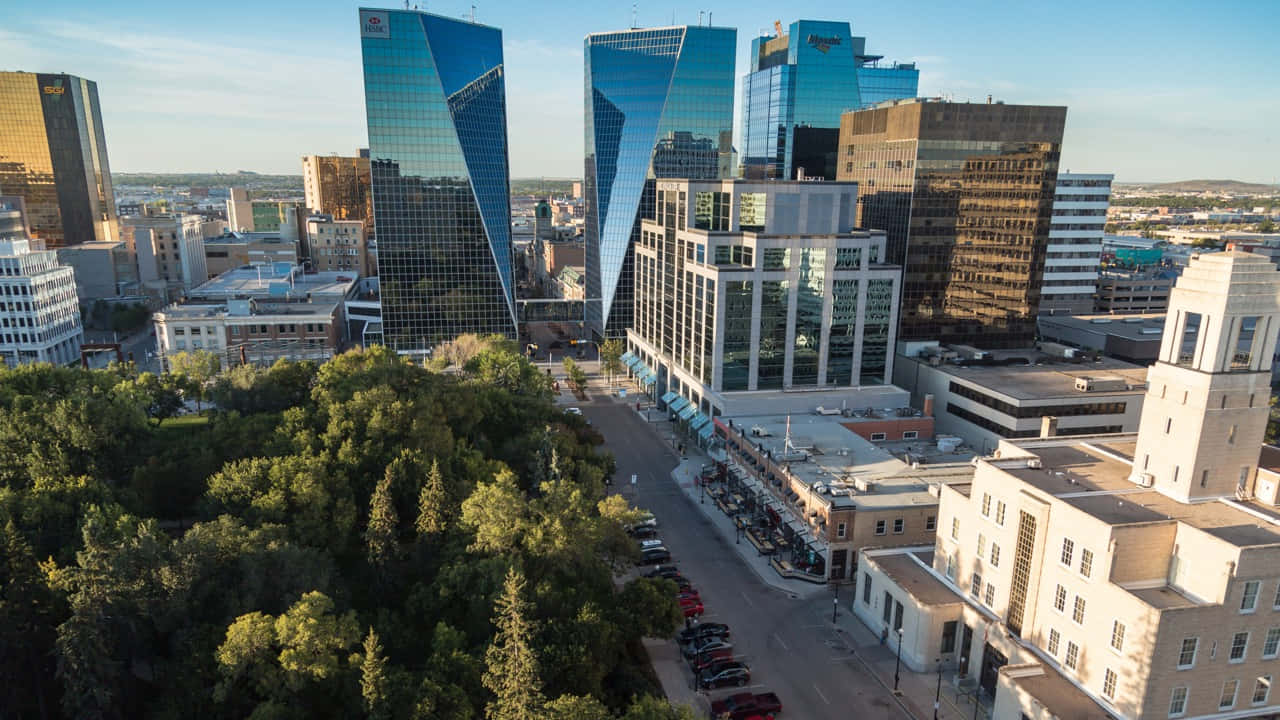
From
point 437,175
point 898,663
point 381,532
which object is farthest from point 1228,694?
point 437,175

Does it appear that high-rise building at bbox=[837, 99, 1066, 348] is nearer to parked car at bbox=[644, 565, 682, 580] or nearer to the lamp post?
parked car at bbox=[644, 565, 682, 580]

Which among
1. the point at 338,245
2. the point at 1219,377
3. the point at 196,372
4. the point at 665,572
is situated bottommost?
the point at 665,572

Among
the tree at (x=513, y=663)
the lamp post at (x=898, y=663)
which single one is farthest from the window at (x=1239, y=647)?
the tree at (x=513, y=663)

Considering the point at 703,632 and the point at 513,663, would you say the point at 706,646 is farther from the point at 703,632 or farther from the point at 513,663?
the point at 513,663

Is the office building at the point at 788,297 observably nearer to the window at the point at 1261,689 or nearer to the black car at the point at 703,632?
the black car at the point at 703,632

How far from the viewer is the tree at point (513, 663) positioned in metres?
31.0

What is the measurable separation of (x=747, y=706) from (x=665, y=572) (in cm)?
1529

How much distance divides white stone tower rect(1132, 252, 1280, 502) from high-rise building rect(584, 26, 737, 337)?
8470 cm

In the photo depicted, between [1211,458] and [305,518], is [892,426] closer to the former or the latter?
[1211,458]

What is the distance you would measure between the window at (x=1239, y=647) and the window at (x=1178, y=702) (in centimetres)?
Answer: 289

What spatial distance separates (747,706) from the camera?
128 ft

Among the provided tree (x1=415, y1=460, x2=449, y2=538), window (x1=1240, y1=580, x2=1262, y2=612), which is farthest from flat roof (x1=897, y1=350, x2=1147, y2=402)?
tree (x1=415, y1=460, x2=449, y2=538)

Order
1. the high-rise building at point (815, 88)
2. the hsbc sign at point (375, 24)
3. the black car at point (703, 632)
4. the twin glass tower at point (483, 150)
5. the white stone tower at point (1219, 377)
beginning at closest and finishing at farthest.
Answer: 1. the white stone tower at point (1219, 377)
2. the black car at point (703, 632)
3. the hsbc sign at point (375, 24)
4. the twin glass tower at point (483, 150)
5. the high-rise building at point (815, 88)

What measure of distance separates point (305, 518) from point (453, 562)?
11.0 m
